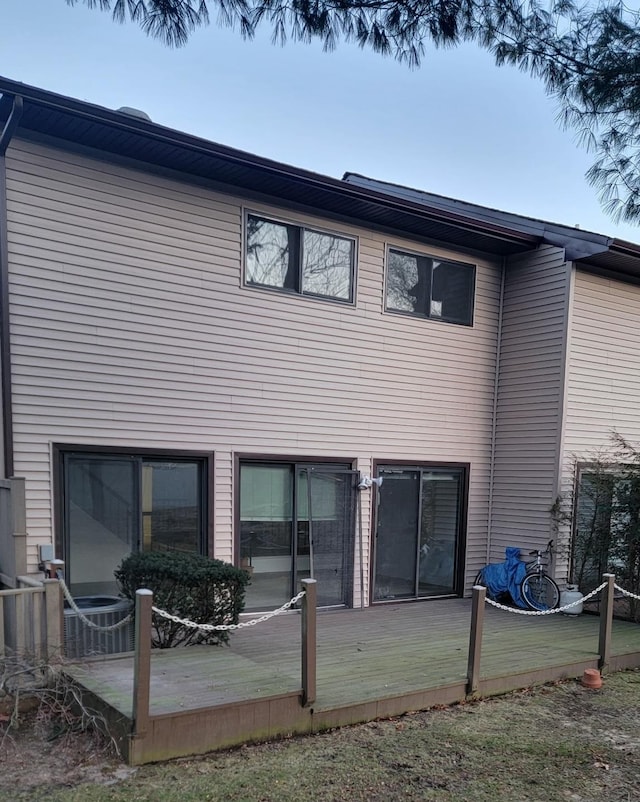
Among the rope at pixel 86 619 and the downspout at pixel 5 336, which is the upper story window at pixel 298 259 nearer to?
the downspout at pixel 5 336

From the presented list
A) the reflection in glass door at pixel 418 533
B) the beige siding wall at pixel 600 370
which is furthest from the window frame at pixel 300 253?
the beige siding wall at pixel 600 370

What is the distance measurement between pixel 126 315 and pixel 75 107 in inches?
76.9

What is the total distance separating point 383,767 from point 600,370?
6636 millimetres

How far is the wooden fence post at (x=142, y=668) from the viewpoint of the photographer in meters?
3.86

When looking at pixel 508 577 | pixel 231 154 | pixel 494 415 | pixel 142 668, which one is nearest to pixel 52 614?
pixel 142 668

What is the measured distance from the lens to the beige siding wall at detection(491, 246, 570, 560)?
28.1 feet

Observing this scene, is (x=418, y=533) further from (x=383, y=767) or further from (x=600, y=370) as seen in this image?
(x=383, y=767)

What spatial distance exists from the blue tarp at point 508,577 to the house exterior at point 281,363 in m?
0.35

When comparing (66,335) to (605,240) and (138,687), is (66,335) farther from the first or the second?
(605,240)

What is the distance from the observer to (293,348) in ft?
24.9

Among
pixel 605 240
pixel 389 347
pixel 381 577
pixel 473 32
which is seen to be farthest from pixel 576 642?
pixel 473 32

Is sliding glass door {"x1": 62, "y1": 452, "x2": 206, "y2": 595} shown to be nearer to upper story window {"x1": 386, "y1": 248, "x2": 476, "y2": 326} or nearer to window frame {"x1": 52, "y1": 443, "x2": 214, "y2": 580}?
window frame {"x1": 52, "y1": 443, "x2": 214, "y2": 580}

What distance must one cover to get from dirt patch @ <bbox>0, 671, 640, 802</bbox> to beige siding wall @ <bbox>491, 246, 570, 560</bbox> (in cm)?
390

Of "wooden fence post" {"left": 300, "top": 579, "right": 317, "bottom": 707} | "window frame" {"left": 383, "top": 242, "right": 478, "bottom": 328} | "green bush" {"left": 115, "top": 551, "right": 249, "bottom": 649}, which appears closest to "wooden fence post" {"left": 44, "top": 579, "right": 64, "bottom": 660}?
"green bush" {"left": 115, "top": 551, "right": 249, "bottom": 649}
